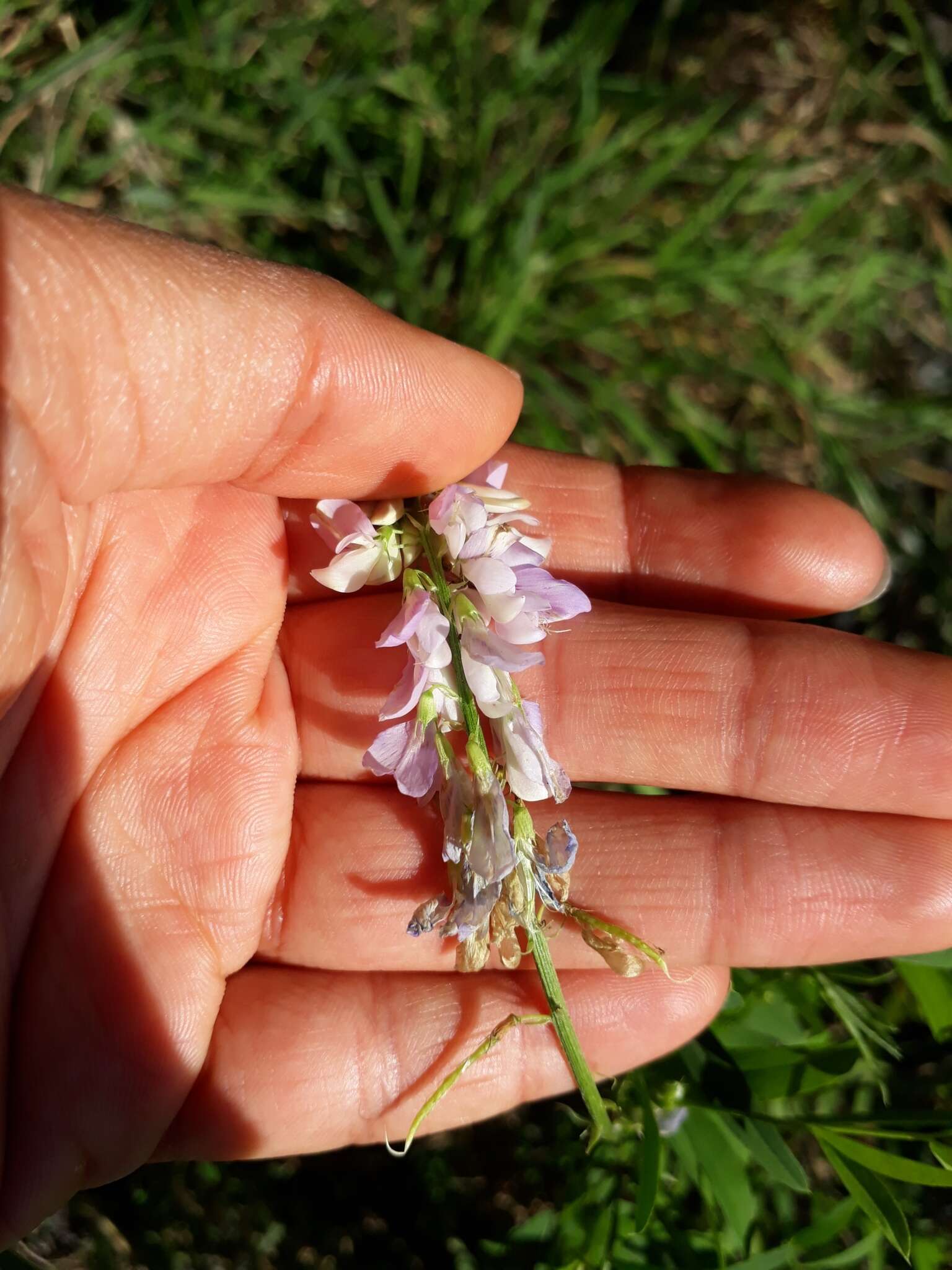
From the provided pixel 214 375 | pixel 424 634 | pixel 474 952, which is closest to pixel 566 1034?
pixel 474 952

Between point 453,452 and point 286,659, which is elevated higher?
point 453,452

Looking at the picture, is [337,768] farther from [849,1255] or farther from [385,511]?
[849,1255]

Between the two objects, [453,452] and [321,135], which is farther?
[321,135]

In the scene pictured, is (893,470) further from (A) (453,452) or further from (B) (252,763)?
(B) (252,763)

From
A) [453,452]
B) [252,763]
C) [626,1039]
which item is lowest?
[626,1039]

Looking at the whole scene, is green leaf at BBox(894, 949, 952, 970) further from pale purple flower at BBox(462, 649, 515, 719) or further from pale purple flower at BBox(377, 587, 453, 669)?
pale purple flower at BBox(377, 587, 453, 669)

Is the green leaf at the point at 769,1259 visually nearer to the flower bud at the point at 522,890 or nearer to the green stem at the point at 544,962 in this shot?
the green stem at the point at 544,962

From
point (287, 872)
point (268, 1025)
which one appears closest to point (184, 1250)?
point (268, 1025)

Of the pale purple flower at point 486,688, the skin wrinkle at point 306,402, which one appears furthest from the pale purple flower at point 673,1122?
the skin wrinkle at point 306,402
